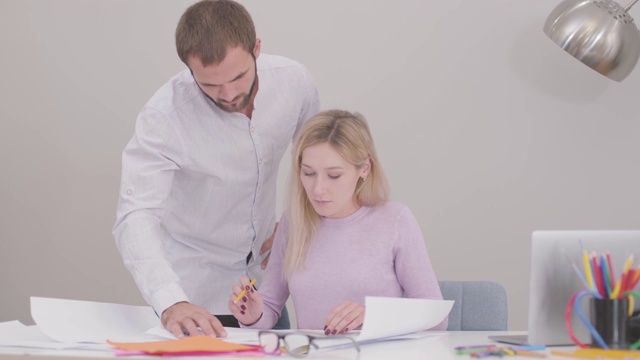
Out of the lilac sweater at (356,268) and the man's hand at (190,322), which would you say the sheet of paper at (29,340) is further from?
the lilac sweater at (356,268)

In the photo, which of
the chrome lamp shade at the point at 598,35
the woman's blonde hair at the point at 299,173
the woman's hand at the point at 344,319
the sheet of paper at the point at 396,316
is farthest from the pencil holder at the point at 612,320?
the chrome lamp shade at the point at 598,35

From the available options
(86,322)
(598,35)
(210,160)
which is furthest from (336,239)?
(598,35)

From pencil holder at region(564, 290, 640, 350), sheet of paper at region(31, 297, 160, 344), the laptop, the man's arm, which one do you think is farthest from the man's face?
pencil holder at region(564, 290, 640, 350)

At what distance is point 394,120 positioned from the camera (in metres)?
3.32

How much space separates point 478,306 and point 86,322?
102 centimetres

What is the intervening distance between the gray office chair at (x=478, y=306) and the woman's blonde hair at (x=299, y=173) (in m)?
0.31

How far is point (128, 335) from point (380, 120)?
1794 mm

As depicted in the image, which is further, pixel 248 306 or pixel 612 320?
pixel 248 306

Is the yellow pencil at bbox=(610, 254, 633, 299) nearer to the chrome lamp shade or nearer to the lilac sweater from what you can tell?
the lilac sweater

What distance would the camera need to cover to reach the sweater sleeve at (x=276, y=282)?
7.34ft

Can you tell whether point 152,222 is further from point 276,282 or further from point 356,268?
Result: point 356,268

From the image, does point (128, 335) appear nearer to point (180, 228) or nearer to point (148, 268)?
point (148, 268)

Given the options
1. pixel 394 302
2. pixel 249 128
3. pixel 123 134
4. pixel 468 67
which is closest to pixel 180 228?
pixel 249 128

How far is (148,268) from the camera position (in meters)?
2.01
